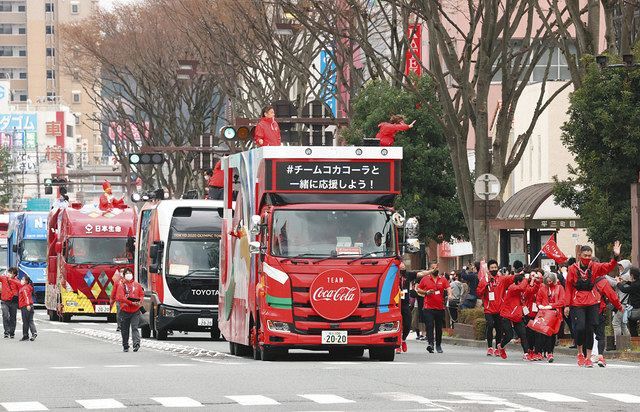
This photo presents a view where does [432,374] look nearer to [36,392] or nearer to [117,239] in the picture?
[36,392]

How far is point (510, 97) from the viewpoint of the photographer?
34.2 metres

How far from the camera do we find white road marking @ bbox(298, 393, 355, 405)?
659 inches

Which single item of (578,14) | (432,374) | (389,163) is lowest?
(432,374)

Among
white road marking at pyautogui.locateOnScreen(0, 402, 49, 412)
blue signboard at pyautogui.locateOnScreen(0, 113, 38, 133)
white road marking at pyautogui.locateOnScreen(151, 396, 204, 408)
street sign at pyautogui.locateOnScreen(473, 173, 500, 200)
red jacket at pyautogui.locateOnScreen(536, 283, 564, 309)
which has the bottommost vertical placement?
white road marking at pyautogui.locateOnScreen(0, 402, 49, 412)

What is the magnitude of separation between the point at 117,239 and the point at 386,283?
26.1 meters

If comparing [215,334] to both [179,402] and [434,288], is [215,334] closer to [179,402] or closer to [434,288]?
[434,288]

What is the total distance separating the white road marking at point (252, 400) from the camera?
54.5 feet

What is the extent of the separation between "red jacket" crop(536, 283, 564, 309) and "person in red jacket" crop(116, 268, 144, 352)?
8.00 meters

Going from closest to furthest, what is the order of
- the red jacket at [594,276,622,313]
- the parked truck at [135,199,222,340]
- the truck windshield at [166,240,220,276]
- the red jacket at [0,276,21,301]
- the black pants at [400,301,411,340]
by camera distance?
the red jacket at [594,276,622,313]
the black pants at [400,301,411,340]
the parked truck at [135,199,222,340]
the truck windshield at [166,240,220,276]
the red jacket at [0,276,21,301]

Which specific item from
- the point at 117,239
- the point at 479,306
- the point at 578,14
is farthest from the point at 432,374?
the point at 117,239

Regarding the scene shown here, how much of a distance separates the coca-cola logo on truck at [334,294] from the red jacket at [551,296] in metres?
3.19

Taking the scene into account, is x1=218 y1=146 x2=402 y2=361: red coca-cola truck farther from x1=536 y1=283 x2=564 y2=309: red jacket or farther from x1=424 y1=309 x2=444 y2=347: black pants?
x1=424 y1=309 x2=444 y2=347: black pants

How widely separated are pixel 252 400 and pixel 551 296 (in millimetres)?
9985

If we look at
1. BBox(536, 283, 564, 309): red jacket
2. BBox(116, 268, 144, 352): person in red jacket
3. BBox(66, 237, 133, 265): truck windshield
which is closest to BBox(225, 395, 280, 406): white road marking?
BBox(536, 283, 564, 309): red jacket
